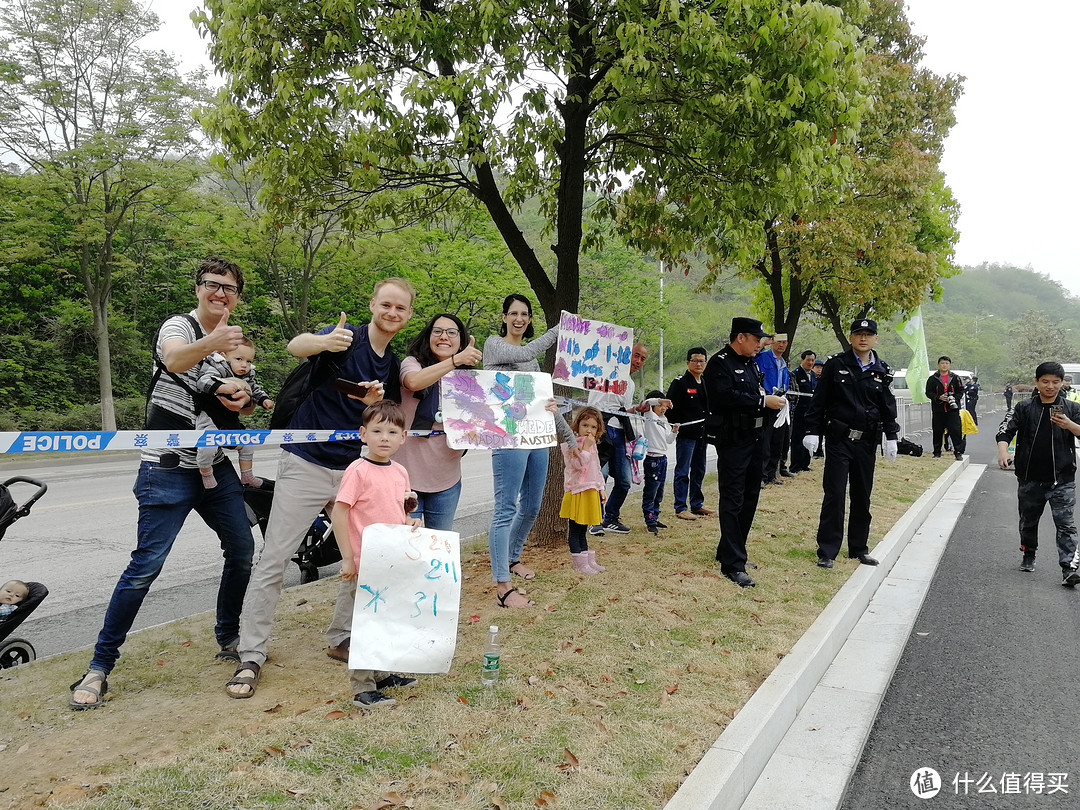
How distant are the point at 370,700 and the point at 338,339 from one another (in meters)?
1.76

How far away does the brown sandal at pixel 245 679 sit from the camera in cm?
369

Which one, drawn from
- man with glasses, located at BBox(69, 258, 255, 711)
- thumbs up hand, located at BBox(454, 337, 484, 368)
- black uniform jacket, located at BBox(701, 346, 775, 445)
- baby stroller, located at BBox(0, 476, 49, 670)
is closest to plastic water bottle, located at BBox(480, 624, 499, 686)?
thumbs up hand, located at BBox(454, 337, 484, 368)

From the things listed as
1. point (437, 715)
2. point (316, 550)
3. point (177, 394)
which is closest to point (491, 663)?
point (437, 715)

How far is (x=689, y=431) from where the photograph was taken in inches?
344

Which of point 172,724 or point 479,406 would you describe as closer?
point 172,724

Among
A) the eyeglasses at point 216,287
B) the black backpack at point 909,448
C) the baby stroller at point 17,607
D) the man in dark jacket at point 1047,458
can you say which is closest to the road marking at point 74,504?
the baby stroller at point 17,607

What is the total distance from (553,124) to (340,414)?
4.80 metres

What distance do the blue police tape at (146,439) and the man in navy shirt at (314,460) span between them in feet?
0.29

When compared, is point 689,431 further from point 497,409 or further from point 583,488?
point 497,409

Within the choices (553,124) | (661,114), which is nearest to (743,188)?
(661,114)

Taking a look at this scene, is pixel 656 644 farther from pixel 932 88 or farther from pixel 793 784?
pixel 932 88

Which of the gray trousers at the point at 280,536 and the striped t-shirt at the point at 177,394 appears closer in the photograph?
the striped t-shirt at the point at 177,394

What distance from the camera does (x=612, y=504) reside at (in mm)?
8172

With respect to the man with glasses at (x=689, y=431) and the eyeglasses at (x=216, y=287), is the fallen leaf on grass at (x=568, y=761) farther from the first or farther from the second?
the man with glasses at (x=689, y=431)
